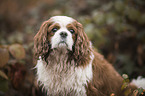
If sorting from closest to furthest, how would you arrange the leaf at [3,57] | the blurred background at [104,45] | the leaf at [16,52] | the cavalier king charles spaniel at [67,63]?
the cavalier king charles spaniel at [67,63]
the leaf at [3,57]
the leaf at [16,52]
the blurred background at [104,45]

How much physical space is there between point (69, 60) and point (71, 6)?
19.8 ft

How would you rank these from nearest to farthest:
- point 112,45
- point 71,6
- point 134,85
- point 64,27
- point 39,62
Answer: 1. point 64,27
2. point 39,62
3. point 134,85
4. point 112,45
5. point 71,6

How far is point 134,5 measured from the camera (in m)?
5.51

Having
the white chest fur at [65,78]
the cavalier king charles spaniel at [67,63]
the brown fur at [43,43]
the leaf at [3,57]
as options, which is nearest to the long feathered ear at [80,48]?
the cavalier king charles spaniel at [67,63]

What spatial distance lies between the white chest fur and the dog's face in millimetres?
341

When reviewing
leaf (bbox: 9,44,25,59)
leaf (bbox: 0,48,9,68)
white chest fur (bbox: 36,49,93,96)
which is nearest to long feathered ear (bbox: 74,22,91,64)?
white chest fur (bbox: 36,49,93,96)

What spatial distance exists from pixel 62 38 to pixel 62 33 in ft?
0.29

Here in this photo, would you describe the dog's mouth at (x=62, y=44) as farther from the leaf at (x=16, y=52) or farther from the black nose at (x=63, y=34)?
the leaf at (x=16, y=52)

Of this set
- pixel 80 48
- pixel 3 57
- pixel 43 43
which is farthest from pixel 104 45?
pixel 3 57

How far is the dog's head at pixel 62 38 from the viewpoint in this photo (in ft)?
8.71

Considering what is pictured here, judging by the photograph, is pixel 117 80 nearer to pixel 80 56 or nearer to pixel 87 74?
pixel 87 74

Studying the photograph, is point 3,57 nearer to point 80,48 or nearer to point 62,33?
point 62,33

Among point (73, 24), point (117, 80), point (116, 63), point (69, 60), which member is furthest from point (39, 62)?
point (116, 63)

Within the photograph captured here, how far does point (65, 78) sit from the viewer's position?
113 inches
